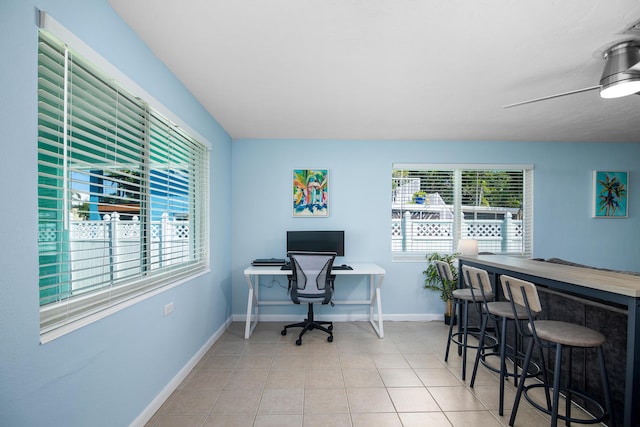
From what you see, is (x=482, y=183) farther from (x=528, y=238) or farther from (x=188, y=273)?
(x=188, y=273)

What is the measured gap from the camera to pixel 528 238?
4332 mm

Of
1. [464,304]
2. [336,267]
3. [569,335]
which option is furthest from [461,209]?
[569,335]

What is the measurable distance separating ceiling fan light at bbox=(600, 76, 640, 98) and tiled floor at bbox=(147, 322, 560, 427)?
2.29 metres

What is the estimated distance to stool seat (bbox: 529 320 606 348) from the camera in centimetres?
168

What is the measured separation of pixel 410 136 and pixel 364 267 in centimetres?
190

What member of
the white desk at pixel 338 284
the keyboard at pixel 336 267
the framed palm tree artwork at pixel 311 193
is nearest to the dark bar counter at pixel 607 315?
the white desk at pixel 338 284

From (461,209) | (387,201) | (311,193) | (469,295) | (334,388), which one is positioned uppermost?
(311,193)

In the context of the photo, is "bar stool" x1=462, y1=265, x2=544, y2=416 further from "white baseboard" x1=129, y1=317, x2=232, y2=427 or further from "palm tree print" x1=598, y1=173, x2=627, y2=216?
"palm tree print" x1=598, y1=173, x2=627, y2=216

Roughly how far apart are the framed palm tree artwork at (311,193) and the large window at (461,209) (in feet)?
3.32

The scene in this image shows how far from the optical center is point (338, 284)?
4184 millimetres

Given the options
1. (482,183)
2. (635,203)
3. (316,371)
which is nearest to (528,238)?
(482,183)

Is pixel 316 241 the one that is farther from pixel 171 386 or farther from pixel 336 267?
pixel 171 386

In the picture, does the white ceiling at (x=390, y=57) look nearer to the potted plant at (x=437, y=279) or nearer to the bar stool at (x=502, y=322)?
the bar stool at (x=502, y=322)

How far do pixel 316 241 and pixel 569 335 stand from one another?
2.73m
